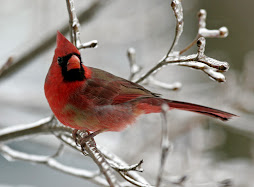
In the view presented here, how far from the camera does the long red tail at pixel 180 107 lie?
4.78ft

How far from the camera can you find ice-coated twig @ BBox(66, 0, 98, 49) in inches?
58.3

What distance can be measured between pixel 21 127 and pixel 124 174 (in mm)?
652

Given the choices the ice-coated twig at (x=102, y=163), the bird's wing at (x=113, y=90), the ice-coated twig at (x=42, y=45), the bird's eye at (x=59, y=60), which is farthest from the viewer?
the ice-coated twig at (x=42, y=45)

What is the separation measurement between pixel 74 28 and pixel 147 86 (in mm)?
1109

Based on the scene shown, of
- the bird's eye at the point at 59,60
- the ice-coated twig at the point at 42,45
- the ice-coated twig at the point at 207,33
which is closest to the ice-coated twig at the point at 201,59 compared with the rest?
the ice-coated twig at the point at 207,33

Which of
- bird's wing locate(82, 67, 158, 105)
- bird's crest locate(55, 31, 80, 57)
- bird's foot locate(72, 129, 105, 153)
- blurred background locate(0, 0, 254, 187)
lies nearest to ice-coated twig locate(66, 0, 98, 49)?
bird's crest locate(55, 31, 80, 57)

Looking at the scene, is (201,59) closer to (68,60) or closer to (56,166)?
(68,60)

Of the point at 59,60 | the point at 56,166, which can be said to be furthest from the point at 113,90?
the point at 56,166

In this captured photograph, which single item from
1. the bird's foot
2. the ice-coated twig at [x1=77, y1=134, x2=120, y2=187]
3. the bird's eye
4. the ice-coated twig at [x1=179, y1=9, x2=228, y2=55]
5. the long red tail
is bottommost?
the ice-coated twig at [x1=77, y1=134, x2=120, y2=187]

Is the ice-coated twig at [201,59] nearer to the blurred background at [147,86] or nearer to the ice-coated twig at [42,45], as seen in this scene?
the blurred background at [147,86]

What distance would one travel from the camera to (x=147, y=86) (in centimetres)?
258

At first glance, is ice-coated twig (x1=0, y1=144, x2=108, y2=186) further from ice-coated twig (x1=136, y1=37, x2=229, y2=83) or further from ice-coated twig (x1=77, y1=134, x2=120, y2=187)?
ice-coated twig (x1=136, y1=37, x2=229, y2=83)

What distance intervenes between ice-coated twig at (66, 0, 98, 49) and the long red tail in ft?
1.31

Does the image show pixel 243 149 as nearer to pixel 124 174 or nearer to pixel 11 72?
pixel 11 72
